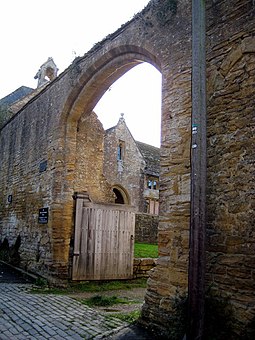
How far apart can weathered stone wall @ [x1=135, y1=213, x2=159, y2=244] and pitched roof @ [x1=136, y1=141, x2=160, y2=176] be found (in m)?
9.45

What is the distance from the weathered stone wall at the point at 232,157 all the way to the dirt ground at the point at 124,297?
232 centimetres

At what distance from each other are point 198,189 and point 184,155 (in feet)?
3.87

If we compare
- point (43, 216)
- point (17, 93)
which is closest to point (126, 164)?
point (17, 93)

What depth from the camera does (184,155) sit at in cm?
467

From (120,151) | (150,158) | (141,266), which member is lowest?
(141,266)

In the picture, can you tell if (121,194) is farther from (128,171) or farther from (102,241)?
(102,241)

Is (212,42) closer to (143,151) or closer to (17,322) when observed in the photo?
(17,322)

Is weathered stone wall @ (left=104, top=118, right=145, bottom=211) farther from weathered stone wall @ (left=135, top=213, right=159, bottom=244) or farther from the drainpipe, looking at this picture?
the drainpipe

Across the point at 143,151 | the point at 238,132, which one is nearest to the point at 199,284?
the point at 238,132

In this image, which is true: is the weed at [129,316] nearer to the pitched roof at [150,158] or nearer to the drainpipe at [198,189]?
the drainpipe at [198,189]

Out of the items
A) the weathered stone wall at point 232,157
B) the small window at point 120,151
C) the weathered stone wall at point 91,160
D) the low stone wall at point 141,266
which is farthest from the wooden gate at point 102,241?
the small window at point 120,151

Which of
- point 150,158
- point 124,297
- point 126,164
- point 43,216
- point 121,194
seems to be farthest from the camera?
point 150,158

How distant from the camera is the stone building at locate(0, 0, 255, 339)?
3.71 metres

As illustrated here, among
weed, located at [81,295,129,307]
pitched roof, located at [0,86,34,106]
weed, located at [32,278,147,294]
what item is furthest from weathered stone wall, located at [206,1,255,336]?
pitched roof, located at [0,86,34,106]
